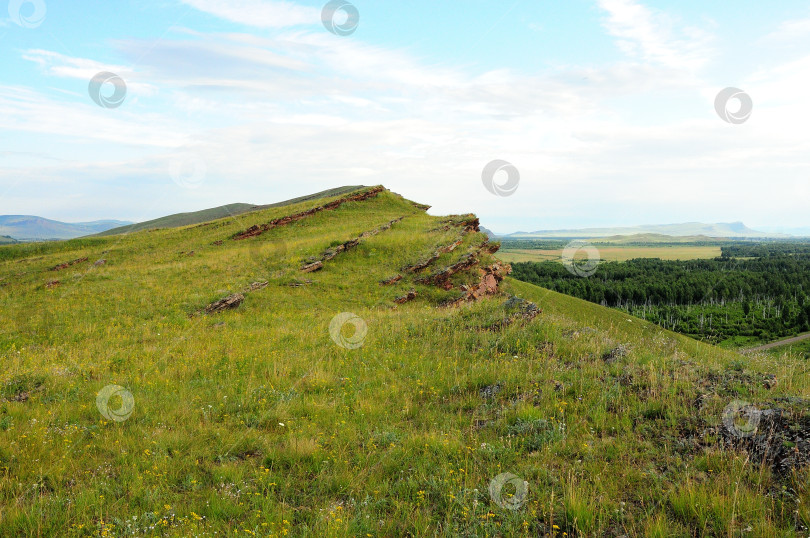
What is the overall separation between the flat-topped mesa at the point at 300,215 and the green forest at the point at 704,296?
214 ft

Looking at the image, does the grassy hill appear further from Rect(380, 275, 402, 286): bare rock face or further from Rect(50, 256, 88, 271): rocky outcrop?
Rect(50, 256, 88, 271): rocky outcrop

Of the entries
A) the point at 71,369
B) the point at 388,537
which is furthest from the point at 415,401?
the point at 71,369

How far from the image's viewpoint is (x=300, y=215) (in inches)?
1810

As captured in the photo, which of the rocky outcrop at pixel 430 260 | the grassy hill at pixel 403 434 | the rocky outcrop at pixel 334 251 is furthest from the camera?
the rocky outcrop at pixel 430 260

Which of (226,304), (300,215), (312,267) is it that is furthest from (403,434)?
(300,215)

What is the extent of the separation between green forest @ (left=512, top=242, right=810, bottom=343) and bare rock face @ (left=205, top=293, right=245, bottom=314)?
304ft

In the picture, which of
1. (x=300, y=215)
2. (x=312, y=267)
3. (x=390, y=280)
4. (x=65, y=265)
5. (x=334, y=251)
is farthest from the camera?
(x=300, y=215)

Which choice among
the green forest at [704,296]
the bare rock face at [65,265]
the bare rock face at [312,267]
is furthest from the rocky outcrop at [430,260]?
the green forest at [704,296]

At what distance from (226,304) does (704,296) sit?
148 m

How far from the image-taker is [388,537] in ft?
13.6

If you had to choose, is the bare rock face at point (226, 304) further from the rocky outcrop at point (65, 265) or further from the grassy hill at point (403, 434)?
the rocky outcrop at point (65, 265)

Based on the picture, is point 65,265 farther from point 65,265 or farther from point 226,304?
point 226,304

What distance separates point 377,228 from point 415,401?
98.3 feet

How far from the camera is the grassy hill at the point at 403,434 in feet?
13.9
